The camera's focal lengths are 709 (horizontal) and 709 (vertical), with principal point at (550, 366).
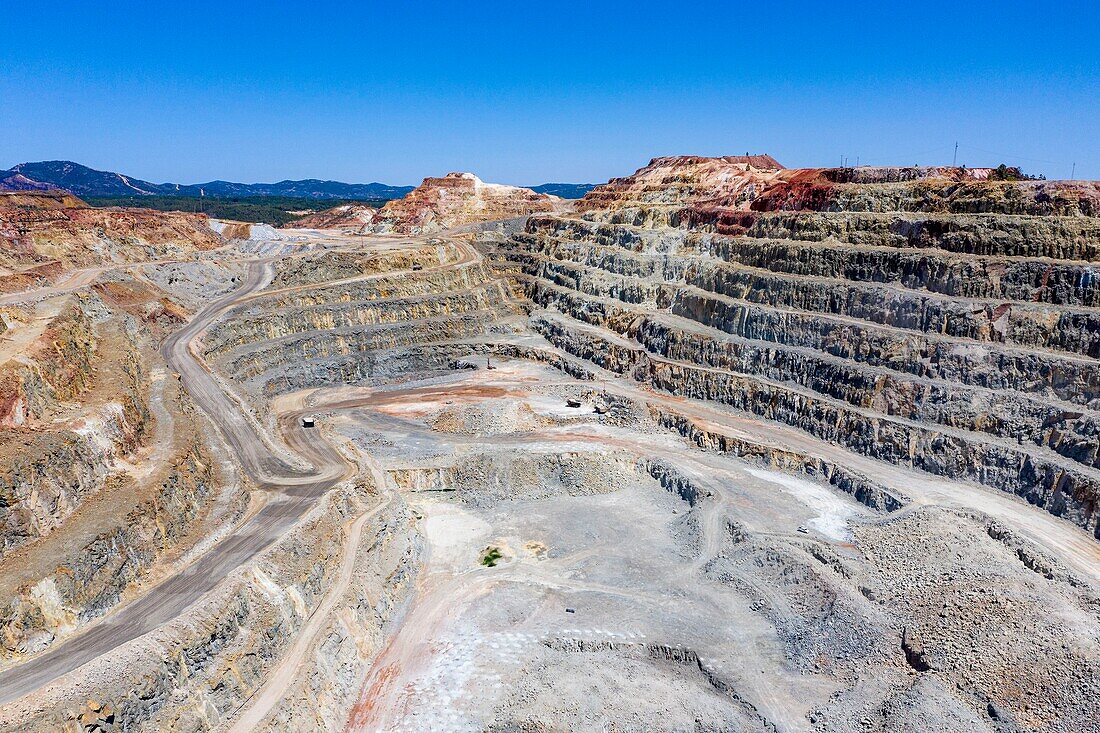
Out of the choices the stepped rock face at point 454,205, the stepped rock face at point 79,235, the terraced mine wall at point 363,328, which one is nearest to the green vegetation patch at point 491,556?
the terraced mine wall at point 363,328

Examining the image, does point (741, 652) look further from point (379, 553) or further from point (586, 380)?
point (586, 380)

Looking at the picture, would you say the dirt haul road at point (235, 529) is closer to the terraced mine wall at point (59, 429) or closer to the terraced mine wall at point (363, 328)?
the terraced mine wall at point (363, 328)

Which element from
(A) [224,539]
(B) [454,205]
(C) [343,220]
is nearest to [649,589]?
(A) [224,539]

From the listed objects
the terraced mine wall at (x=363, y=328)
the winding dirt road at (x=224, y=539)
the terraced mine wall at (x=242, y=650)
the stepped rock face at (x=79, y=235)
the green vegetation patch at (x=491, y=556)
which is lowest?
the green vegetation patch at (x=491, y=556)

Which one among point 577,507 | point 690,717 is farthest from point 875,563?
point 577,507

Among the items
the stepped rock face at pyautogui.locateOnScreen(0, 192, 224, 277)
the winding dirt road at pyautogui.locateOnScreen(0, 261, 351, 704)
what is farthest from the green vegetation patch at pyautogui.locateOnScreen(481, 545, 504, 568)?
the stepped rock face at pyautogui.locateOnScreen(0, 192, 224, 277)

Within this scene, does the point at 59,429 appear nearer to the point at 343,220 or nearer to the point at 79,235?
the point at 79,235
